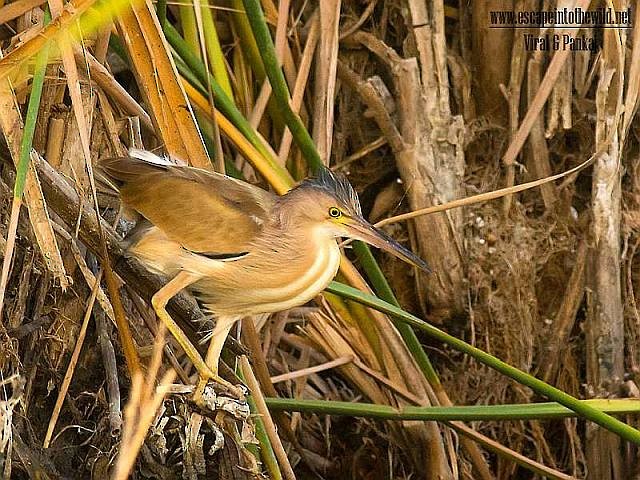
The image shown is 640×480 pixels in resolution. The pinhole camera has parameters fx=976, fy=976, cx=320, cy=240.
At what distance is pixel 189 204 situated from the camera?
1.10 metres

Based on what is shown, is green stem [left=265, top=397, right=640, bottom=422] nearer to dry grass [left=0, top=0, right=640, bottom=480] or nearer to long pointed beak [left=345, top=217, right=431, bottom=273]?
dry grass [left=0, top=0, right=640, bottom=480]

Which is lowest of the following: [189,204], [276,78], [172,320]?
[172,320]

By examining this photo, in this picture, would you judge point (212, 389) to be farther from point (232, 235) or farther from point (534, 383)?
point (534, 383)

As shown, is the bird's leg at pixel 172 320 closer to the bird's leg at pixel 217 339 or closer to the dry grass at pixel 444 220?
the bird's leg at pixel 217 339

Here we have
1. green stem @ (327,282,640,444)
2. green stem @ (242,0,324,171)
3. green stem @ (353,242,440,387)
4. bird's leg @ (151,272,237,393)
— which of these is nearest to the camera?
bird's leg @ (151,272,237,393)

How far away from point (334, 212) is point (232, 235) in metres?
0.12

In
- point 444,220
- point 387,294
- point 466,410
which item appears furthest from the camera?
point 444,220

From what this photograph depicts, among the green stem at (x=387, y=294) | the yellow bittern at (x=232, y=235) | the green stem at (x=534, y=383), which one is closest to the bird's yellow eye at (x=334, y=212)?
the yellow bittern at (x=232, y=235)

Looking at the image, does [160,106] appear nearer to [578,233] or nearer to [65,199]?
[65,199]

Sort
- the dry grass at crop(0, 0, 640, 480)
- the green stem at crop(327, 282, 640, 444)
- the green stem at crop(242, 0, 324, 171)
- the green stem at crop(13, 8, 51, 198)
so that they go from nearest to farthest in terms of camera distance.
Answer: the green stem at crop(13, 8, 51, 198) < the green stem at crop(327, 282, 640, 444) < the green stem at crop(242, 0, 324, 171) < the dry grass at crop(0, 0, 640, 480)

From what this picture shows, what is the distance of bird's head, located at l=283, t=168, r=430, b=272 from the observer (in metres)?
1.12

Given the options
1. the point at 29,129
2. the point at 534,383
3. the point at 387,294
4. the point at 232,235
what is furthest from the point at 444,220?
the point at 29,129

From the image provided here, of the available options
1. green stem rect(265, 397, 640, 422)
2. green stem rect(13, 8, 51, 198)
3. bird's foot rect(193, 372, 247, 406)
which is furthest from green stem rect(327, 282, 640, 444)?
green stem rect(13, 8, 51, 198)

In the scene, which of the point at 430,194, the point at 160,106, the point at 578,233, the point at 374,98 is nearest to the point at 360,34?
the point at 374,98
